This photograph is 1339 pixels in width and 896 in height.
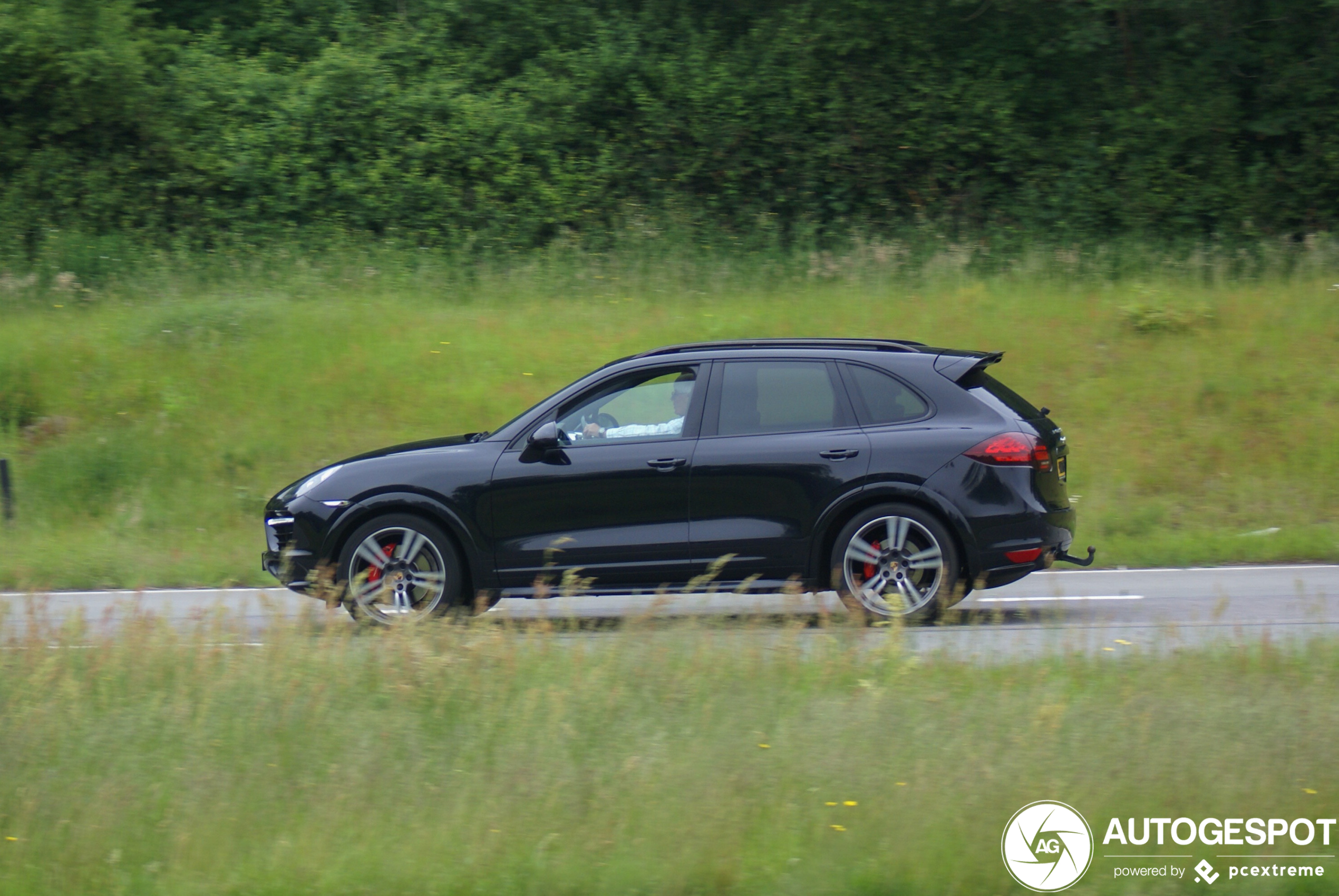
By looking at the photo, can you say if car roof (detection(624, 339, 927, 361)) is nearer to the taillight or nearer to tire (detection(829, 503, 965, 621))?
the taillight

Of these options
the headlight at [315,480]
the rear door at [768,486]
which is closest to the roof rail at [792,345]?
the rear door at [768,486]

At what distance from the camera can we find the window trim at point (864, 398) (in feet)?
26.7

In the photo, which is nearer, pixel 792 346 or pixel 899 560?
pixel 899 560

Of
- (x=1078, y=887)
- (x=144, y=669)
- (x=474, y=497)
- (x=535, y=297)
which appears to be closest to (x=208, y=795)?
(x=144, y=669)

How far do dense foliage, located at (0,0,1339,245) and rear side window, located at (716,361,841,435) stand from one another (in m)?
12.3

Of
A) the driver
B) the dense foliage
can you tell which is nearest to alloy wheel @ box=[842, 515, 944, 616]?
the driver

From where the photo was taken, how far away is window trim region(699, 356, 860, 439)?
8.16m

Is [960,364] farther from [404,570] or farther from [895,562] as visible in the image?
[404,570]

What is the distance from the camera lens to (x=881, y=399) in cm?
822

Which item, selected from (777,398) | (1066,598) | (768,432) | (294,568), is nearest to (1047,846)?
(768,432)

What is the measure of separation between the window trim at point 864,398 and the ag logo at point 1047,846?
4007 millimetres

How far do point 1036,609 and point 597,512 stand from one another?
3.09 meters

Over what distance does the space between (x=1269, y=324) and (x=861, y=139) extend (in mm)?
8367

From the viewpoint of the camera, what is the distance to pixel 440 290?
17766mm
